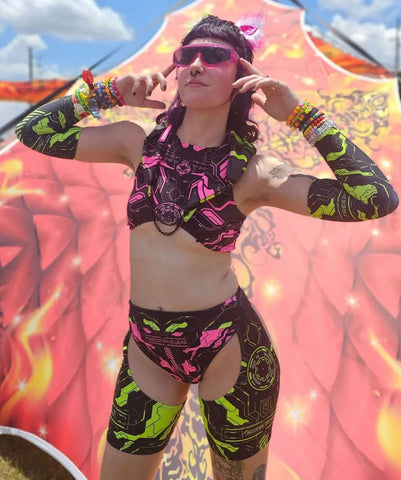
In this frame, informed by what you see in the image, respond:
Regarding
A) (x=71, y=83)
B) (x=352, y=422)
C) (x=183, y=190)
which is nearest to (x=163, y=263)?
(x=183, y=190)

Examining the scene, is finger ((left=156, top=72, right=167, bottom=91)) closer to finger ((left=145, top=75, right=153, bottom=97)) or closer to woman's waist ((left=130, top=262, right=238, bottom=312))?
finger ((left=145, top=75, right=153, bottom=97))

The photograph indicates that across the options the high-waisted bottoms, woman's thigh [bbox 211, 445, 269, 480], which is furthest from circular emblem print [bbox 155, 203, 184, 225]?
woman's thigh [bbox 211, 445, 269, 480]

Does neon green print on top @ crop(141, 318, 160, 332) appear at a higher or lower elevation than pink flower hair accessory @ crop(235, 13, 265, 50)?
lower

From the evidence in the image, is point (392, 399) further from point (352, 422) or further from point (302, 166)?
point (302, 166)

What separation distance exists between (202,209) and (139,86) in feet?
1.55

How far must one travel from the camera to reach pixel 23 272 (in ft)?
9.44

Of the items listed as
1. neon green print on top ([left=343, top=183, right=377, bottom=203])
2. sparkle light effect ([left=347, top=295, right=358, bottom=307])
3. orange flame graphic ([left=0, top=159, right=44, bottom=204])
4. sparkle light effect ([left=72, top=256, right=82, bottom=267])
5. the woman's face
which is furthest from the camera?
orange flame graphic ([left=0, top=159, right=44, bottom=204])

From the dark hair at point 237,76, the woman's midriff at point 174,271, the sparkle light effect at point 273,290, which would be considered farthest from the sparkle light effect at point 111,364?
the dark hair at point 237,76

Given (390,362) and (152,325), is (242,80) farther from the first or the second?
(390,362)

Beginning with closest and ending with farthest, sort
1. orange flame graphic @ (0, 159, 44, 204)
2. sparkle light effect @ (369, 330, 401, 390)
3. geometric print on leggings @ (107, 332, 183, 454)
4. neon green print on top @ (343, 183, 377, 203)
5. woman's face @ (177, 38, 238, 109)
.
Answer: neon green print on top @ (343, 183, 377, 203), woman's face @ (177, 38, 238, 109), geometric print on leggings @ (107, 332, 183, 454), sparkle light effect @ (369, 330, 401, 390), orange flame graphic @ (0, 159, 44, 204)

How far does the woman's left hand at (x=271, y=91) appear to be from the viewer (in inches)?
52.3

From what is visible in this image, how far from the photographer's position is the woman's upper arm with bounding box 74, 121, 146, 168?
1510 mm

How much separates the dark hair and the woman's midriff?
401mm

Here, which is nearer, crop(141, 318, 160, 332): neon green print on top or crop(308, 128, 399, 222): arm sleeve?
crop(308, 128, 399, 222): arm sleeve
